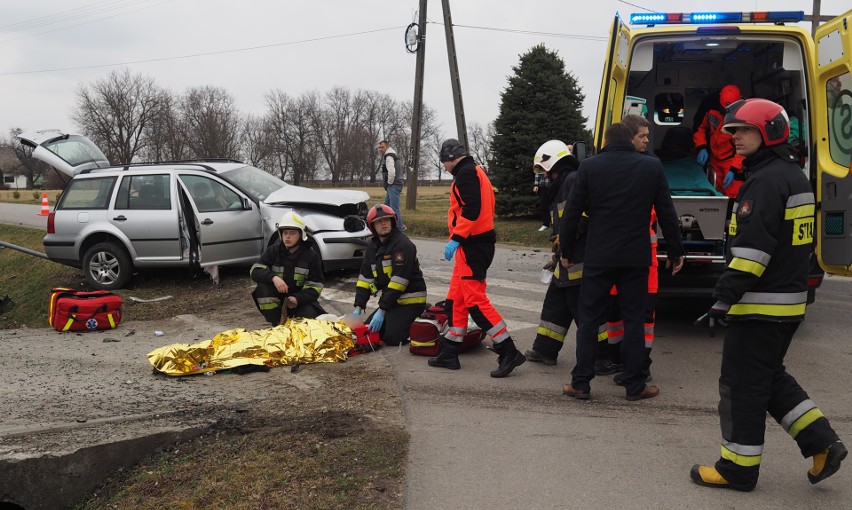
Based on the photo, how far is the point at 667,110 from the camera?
9281 millimetres

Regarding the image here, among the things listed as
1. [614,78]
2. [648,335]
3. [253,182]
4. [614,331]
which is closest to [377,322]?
[614,331]

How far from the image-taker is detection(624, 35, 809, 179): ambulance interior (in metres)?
7.19

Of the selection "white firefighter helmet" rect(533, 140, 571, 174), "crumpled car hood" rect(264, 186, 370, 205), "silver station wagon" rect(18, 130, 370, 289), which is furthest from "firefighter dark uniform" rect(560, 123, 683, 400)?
"crumpled car hood" rect(264, 186, 370, 205)

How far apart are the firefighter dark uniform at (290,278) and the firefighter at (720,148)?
468 cm

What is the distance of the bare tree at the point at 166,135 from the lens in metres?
58.8

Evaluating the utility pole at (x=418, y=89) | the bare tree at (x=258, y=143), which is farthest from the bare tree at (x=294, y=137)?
the utility pole at (x=418, y=89)

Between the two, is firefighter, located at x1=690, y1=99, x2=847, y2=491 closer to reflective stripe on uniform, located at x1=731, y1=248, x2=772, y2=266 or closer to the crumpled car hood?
reflective stripe on uniform, located at x1=731, y1=248, x2=772, y2=266

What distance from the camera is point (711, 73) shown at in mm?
9156

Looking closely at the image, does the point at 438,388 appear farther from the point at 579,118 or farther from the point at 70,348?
the point at 579,118

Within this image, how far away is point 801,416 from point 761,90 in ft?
18.9

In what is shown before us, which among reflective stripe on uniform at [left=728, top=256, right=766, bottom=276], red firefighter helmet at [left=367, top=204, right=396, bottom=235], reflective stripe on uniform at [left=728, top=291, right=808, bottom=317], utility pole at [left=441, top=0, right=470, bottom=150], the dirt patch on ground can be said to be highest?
utility pole at [left=441, top=0, right=470, bottom=150]

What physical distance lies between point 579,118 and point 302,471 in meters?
17.5

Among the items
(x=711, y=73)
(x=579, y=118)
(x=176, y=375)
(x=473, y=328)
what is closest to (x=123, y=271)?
(x=176, y=375)

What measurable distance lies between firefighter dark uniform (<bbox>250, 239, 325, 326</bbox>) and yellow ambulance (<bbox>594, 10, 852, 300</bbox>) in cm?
316
